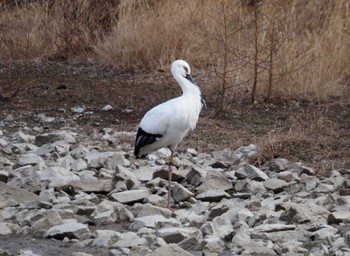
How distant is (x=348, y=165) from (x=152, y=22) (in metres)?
5.65

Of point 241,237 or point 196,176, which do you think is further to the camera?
point 196,176

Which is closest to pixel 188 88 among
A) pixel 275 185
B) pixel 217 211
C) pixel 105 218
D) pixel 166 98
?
pixel 275 185

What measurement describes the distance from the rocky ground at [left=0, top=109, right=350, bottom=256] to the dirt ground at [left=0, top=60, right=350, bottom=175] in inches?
13.9

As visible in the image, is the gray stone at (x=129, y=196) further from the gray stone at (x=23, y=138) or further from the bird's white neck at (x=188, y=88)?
the gray stone at (x=23, y=138)

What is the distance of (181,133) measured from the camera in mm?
8141

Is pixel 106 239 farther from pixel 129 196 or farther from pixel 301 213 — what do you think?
pixel 301 213

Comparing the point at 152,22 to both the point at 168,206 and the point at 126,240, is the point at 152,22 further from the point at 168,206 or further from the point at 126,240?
the point at 126,240

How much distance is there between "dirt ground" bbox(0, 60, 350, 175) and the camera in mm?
9164

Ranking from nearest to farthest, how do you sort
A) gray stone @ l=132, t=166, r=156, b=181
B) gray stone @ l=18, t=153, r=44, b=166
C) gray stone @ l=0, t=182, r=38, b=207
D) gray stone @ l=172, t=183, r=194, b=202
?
1. gray stone @ l=0, t=182, r=38, b=207
2. gray stone @ l=172, t=183, r=194, b=202
3. gray stone @ l=132, t=166, r=156, b=181
4. gray stone @ l=18, t=153, r=44, b=166

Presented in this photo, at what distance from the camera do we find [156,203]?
25.2 ft

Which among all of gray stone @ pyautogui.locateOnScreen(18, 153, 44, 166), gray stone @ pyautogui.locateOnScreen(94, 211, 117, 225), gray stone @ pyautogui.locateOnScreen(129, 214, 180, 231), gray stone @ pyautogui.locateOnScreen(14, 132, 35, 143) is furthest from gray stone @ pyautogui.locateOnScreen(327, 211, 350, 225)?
gray stone @ pyautogui.locateOnScreen(14, 132, 35, 143)

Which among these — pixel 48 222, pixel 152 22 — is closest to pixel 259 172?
pixel 48 222

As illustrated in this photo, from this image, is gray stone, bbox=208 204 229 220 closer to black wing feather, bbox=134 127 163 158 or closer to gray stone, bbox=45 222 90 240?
gray stone, bbox=45 222 90 240

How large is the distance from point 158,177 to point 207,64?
16.3 feet
